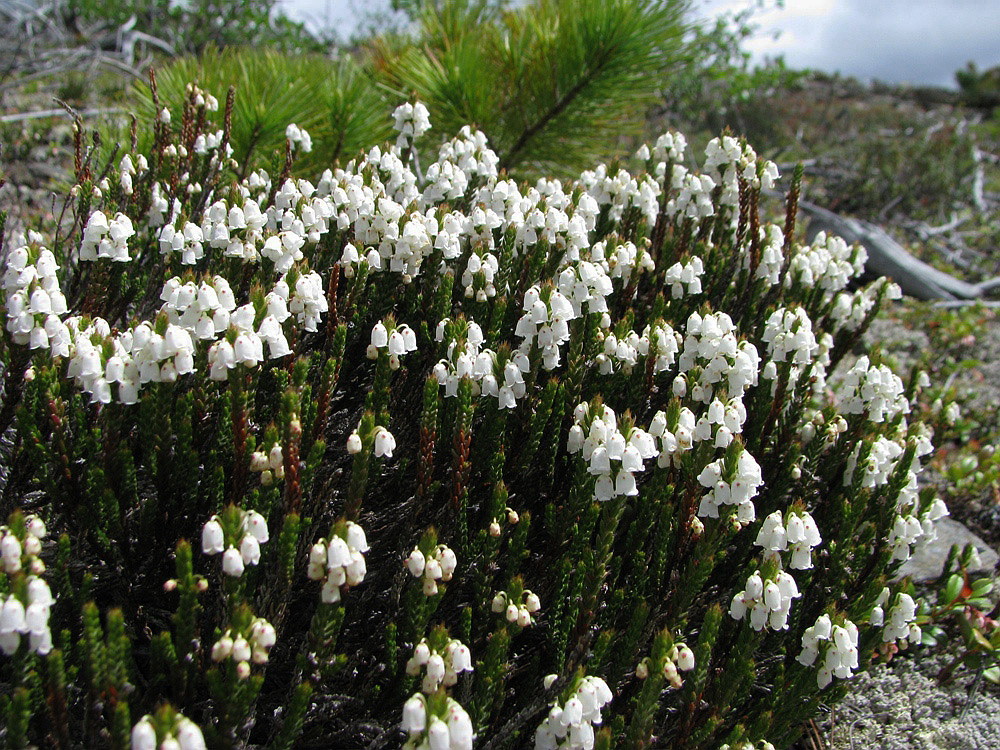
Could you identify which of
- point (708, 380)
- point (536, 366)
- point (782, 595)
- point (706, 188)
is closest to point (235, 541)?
point (536, 366)

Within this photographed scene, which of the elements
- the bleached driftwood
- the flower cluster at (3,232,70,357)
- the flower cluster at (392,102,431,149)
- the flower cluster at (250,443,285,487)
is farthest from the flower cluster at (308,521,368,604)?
the bleached driftwood

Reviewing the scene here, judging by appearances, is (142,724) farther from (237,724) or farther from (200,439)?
(200,439)

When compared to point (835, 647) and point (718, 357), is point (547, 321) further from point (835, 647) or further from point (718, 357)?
point (835, 647)

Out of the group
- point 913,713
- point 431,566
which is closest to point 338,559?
point 431,566

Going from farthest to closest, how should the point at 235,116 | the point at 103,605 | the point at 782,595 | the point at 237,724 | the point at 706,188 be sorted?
the point at 235,116 → the point at 706,188 → the point at 103,605 → the point at 782,595 → the point at 237,724

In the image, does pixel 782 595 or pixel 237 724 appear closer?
pixel 237 724

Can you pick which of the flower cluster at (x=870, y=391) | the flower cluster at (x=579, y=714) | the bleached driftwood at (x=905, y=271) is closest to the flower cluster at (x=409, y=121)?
the flower cluster at (x=870, y=391)
